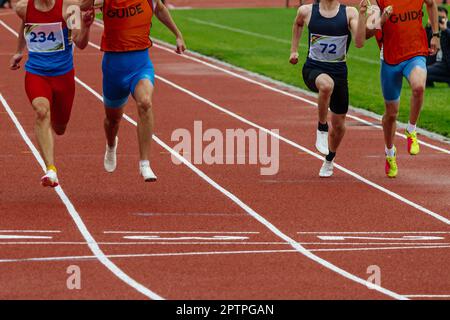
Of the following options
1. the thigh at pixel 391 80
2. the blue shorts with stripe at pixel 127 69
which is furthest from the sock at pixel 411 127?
the blue shorts with stripe at pixel 127 69

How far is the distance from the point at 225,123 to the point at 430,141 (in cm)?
307

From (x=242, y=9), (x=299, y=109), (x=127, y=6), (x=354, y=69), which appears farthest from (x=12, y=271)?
(x=242, y=9)

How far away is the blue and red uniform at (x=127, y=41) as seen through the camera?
46.0 feet

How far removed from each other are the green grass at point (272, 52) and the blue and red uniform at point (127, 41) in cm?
664

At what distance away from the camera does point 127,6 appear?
1400 cm

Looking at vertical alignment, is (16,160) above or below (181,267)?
below

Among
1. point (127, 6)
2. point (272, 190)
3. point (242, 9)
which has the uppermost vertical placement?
point (127, 6)

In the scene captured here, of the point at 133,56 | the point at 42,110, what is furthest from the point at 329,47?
the point at 42,110

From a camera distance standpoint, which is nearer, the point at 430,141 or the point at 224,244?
the point at 224,244

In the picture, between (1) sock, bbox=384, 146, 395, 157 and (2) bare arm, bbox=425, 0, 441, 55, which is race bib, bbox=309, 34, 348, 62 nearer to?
(2) bare arm, bbox=425, 0, 441, 55

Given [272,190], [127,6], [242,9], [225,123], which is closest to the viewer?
[127,6]

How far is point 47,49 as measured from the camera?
13.8m

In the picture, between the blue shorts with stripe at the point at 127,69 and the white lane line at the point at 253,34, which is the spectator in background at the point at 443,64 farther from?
the blue shorts with stripe at the point at 127,69

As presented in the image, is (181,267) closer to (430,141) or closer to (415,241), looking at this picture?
(415,241)
